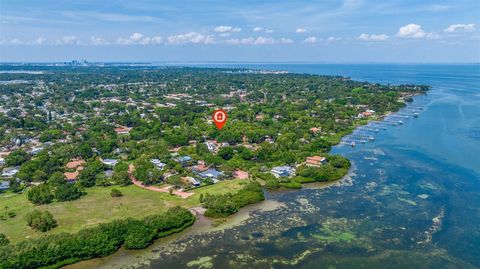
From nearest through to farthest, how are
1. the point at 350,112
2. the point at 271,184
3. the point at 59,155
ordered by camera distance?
the point at 271,184, the point at 59,155, the point at 350,112

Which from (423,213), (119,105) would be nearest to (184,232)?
(423,213)

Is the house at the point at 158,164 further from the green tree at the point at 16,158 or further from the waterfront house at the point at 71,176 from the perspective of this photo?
the green tree at the point at 16,158

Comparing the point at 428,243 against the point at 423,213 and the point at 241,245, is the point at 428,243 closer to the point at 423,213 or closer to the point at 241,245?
the point at 423,213

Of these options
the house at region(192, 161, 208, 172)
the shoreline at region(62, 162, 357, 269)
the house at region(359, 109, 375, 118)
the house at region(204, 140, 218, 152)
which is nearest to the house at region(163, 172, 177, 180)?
the house at region(192, 161, 208, 172)

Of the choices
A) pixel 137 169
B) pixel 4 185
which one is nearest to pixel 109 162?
pixel 137 169

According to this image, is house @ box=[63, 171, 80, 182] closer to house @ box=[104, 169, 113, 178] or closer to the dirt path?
house @ box=[104, 169, 113, 178]

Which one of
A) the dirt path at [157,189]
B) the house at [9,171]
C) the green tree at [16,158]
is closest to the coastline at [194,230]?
the dirt path at [157,189]

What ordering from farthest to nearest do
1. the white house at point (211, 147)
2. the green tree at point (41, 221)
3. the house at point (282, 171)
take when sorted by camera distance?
the white house at point (211, 147) → the house at point (282, 171) → the green tree at point (41, 221)
